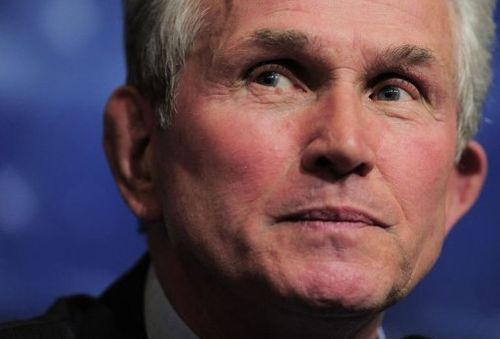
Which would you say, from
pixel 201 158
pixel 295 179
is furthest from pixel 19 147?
pixel 295 179

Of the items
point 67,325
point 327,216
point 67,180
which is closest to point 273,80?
point 327,216

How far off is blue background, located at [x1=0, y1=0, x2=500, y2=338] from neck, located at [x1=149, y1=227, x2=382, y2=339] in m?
0.63

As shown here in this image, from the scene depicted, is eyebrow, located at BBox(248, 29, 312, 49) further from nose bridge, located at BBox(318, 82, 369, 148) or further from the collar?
the collar

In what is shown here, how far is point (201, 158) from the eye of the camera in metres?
1.99

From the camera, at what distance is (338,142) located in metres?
1.83

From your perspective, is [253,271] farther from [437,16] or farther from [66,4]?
[66,4]

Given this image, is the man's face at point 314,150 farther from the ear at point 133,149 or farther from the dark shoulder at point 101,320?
the dark shoulder at point 101,320

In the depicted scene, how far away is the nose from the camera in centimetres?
184

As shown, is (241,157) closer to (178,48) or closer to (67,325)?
(178,48)

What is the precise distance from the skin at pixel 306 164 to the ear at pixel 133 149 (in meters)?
0.03

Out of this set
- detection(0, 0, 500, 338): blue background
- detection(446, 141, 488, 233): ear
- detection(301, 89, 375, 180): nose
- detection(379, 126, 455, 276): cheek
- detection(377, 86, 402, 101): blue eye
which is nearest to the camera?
detection(301, 89, 375, 180): nose

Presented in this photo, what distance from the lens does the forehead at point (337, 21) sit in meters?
1.96

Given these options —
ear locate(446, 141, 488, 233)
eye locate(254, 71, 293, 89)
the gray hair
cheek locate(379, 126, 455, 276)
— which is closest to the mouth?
cheek locate(379, 126, 455, 276)

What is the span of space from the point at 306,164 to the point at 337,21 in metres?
0.30
